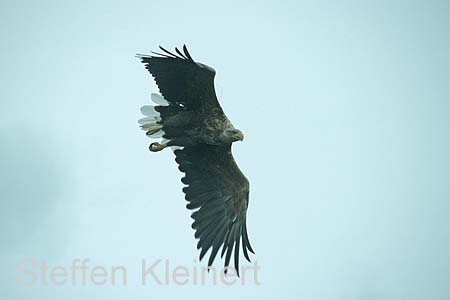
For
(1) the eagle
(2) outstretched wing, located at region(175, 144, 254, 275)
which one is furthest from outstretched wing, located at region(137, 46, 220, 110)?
(2) outstretched wing, located at region(175, 144, 254, 275)

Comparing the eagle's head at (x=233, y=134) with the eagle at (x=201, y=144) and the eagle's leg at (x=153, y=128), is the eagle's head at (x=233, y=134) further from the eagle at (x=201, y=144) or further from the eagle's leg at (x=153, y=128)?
the eagle's leg at (x=153, y=128)

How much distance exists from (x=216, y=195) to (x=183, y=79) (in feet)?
6.46

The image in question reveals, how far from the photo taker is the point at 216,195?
424 inches

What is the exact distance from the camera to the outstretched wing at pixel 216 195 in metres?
10.3

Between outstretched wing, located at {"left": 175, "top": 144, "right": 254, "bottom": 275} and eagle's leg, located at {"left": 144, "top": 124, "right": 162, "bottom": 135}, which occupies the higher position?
eagle's leg, located at {"left": 144, "top": 124, "right": 162, "bottom": 135}

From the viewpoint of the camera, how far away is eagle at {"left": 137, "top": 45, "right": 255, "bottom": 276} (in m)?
9.84

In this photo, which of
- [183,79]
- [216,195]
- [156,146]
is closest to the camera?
[183,79]

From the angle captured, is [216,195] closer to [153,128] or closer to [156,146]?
[156,146]

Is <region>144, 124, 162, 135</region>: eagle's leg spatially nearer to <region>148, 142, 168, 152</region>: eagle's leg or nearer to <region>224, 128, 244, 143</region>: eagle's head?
<region>148, 142, 168, 152</region>: eagle's leg

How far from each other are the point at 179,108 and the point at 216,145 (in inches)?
32.0

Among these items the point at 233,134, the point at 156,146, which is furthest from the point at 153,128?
the point at 233,134

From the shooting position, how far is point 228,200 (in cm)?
1083

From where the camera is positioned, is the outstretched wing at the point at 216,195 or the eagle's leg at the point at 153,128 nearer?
the outstretched wing at the point at 216,195

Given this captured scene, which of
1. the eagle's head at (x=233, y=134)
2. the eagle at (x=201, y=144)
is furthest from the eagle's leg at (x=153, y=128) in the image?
the eagle's head at (x=233, y=134)
